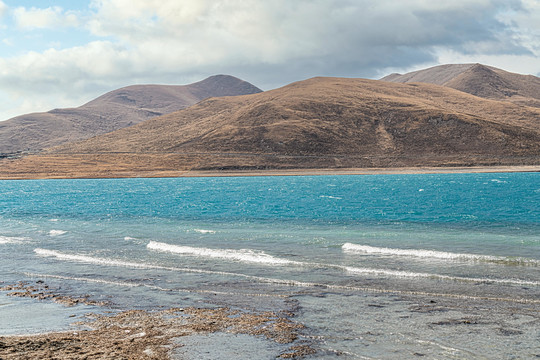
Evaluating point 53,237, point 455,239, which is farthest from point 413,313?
point 53,237

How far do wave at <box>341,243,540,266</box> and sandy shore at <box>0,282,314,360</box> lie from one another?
44.5 ft

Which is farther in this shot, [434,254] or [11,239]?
[11,239]

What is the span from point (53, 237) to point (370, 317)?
102 feet

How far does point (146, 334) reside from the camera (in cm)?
1430

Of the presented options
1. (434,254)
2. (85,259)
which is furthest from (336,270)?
(85,259)

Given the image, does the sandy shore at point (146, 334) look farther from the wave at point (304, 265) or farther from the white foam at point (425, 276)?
the white foam at point (425, 276)

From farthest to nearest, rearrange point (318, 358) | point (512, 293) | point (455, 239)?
1. point (455, 239)
2. point (512, 293)
3. point (318, 358)

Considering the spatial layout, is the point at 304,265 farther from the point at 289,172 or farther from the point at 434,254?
the point at 289,172

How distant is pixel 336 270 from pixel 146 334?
1206 centimetres

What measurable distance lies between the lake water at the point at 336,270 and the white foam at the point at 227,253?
0.08 meters

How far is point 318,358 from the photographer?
12.3 metres

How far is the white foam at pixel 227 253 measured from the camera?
27.0 m

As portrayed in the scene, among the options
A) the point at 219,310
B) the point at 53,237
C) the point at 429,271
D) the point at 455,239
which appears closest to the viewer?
the point at 219,310

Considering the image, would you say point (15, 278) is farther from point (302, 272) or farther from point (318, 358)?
point (318, 358)
